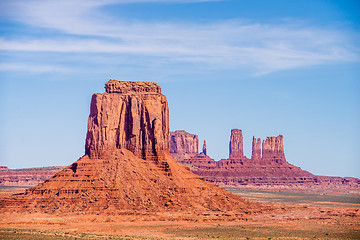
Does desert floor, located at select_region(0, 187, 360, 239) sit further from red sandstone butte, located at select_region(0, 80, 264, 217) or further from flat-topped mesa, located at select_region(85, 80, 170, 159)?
flat-topped mesa, located at select_region(85, 80, 170, 159)

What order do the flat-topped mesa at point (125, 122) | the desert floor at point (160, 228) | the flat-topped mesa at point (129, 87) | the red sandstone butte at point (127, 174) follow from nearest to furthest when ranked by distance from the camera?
1. the desert floor at point (160, 228)
2. the red sandstone butte at point (127, 174)
3. the flat-topped mesa at point (125, 122)
4. the flat-topped mesa at point (129, 87)

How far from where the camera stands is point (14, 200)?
11919cm

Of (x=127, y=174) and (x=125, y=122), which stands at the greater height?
(x=125, y=122)

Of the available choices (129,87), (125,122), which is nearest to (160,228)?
(125,122)

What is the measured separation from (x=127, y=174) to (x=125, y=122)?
37.7ft

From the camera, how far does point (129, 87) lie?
132 meters

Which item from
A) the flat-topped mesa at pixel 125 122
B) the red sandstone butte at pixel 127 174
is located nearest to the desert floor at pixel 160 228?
the red sandstone butte at pixel 127 174

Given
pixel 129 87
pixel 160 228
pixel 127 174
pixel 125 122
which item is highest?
pixel 129 87

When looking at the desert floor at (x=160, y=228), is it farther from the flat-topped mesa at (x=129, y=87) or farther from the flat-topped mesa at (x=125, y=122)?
the flat-topped mesa at (x=129, y=87)

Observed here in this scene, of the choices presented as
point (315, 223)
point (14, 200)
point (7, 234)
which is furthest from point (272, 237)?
point (14, 200)

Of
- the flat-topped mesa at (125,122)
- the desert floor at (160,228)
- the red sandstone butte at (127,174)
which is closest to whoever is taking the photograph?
the desert floor at (160,228)

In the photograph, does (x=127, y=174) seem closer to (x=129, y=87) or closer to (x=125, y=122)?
(x=125, y=122)

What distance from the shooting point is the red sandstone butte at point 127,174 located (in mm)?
118562

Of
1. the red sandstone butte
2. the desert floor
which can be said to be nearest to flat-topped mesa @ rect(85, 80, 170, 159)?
the red sandstone butte
